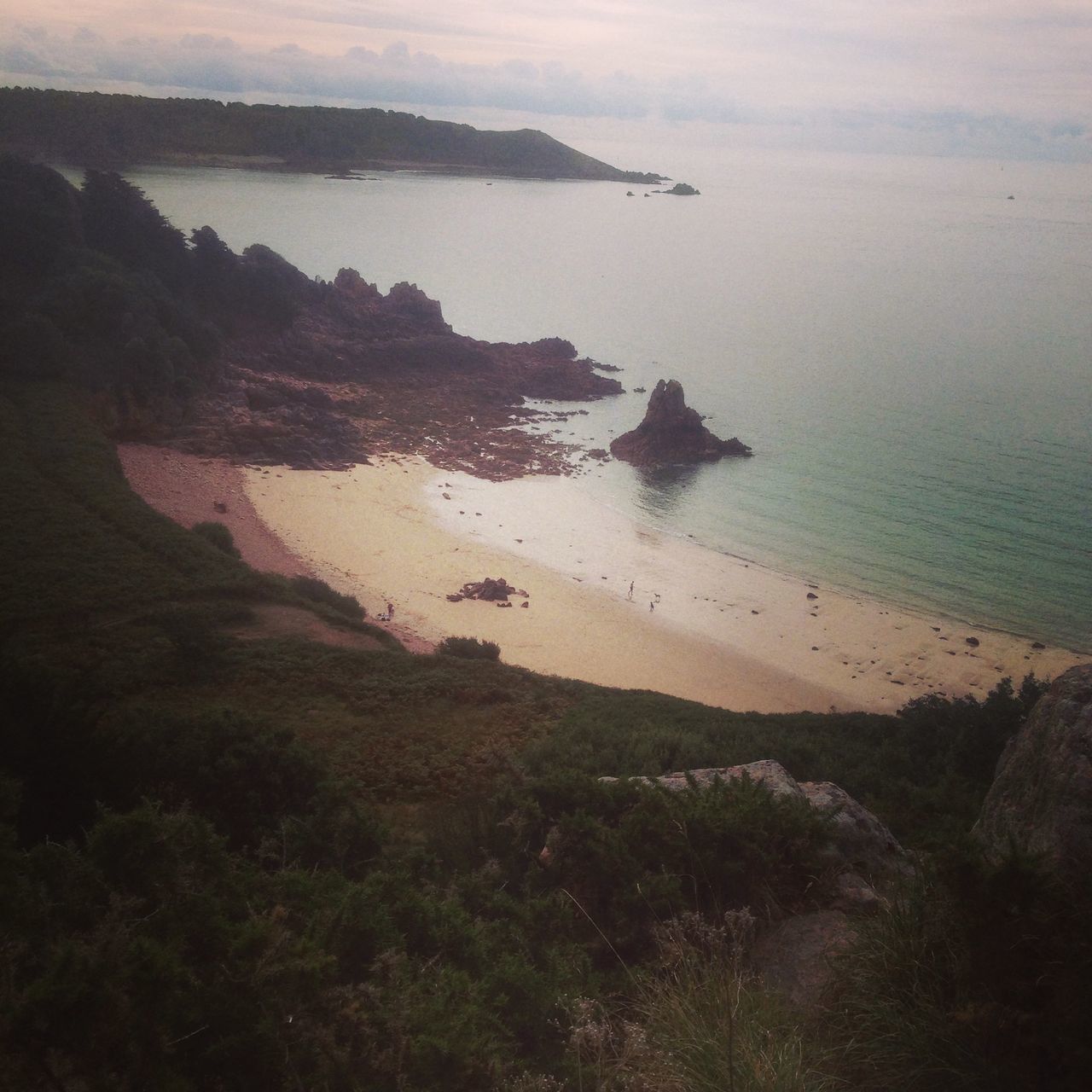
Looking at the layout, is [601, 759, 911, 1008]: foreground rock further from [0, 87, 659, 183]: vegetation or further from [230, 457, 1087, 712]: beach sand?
→ [0, 87, 659, 183]: vegetation

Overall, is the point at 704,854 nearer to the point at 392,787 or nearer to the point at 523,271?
the point at 392,787

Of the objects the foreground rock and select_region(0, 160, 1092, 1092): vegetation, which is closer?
select_region(0, 160, 1092, 1092): vegetation

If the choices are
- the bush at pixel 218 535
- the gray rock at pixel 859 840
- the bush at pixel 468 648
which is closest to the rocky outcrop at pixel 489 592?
the bush at pixel 468 648

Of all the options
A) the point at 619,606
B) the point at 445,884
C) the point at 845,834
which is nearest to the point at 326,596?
the point at 619,606

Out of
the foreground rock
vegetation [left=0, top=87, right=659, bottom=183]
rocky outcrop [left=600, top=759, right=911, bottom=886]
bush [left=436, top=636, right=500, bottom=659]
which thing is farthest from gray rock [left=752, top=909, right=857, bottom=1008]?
vegetation [left=0, top=87, right=659, bottom=183]

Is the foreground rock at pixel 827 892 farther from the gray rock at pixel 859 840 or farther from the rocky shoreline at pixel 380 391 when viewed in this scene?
the rocky shoreline at pixel 380 391

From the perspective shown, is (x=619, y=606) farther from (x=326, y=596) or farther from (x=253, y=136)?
(x=253, y=136)
